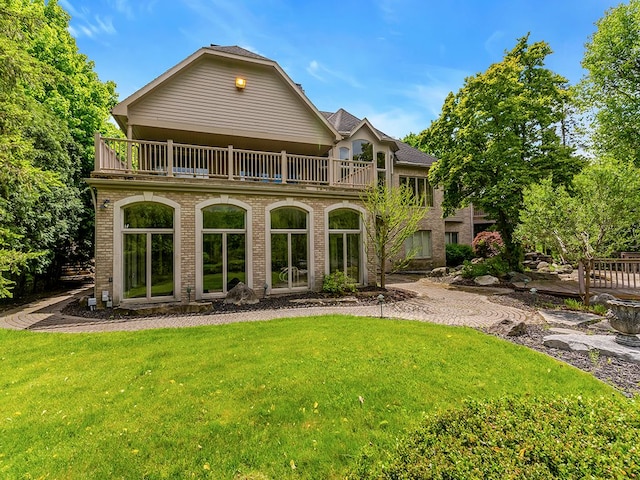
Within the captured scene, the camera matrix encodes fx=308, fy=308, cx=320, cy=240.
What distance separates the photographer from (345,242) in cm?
1243

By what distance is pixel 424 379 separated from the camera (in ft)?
14.1

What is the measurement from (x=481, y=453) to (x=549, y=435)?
46cm

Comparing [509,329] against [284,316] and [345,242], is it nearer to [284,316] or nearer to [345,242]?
[284,316]

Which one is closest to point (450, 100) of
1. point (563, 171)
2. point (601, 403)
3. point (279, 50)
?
point (563, 171)

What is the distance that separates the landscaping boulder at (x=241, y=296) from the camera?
9.97m

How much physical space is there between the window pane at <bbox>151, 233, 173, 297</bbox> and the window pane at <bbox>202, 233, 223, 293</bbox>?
3.34 ft

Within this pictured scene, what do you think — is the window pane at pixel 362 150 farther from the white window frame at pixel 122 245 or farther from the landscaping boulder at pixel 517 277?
the white window frame at pixel 122 245

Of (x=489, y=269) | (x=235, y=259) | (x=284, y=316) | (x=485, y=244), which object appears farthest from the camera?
(x=485, y=244)

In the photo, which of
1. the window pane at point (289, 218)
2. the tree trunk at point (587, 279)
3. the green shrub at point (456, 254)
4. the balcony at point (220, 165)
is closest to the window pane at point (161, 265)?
the balcony at point (220, 165)

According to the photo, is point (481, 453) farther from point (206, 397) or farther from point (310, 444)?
point (206, 397)

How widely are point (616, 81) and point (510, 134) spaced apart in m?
6.77

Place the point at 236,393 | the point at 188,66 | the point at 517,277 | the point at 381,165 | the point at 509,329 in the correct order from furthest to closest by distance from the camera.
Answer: the point at 381,165 → the point at 517,277 → the point at 188,66 → the point at 509,329 → the point at 236,393

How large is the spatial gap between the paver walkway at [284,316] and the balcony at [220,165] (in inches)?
181

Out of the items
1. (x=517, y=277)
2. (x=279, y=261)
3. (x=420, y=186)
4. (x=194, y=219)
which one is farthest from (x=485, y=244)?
(x=194, y=219)
